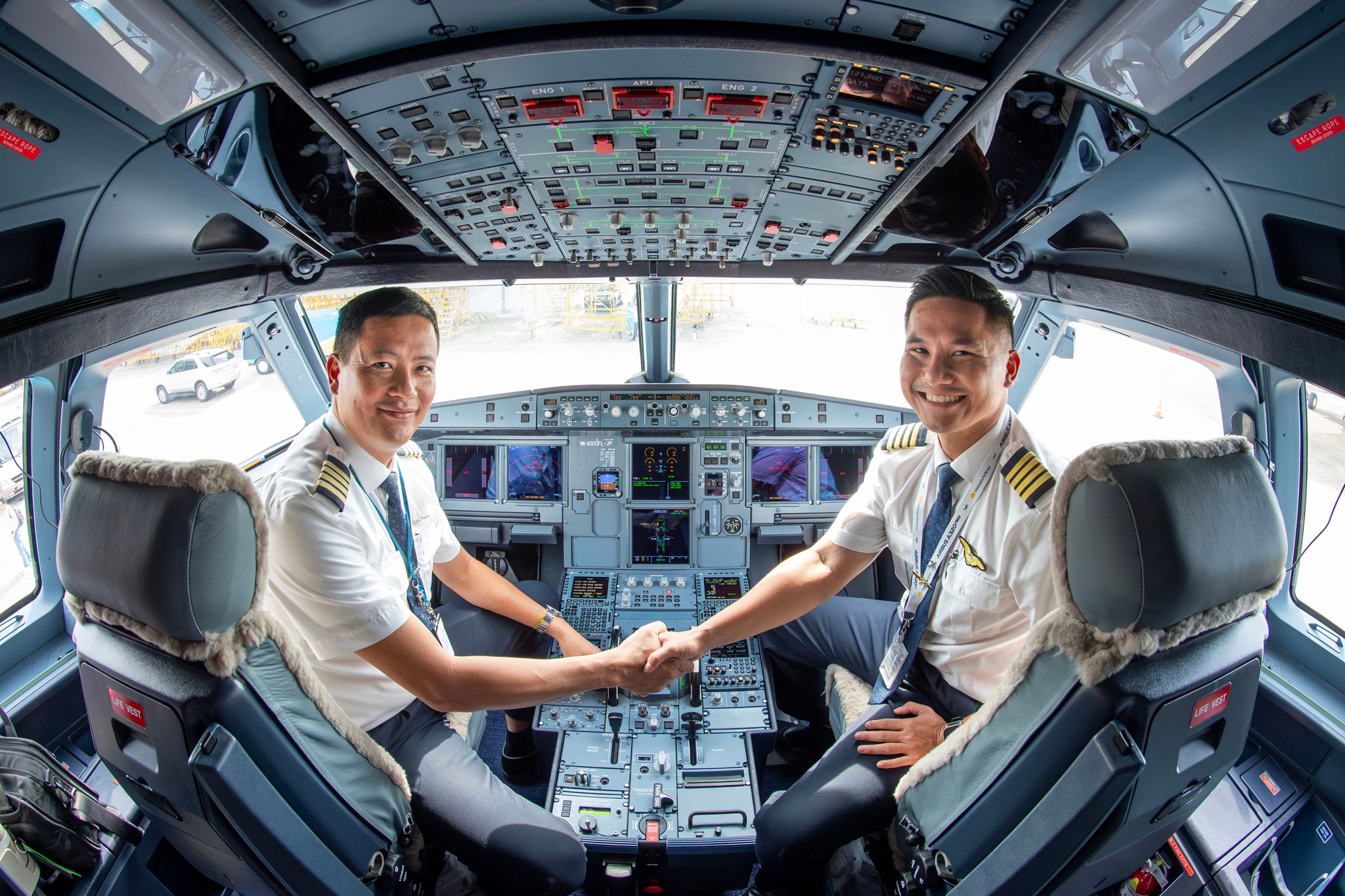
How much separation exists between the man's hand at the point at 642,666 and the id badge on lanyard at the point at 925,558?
730mm

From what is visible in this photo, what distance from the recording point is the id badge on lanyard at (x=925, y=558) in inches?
73.2

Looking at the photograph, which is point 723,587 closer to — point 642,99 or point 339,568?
point 339,568

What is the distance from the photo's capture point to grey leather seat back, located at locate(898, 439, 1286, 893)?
1119mm

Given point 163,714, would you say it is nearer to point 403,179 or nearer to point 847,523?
point 403,179

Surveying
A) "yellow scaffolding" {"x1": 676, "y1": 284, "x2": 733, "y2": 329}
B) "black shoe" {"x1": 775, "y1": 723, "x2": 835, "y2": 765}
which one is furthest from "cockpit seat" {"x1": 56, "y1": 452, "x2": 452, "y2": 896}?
"yellow scaffolding" {"x1": 676, "y1": 284, "x2": 733, "y2": 329}

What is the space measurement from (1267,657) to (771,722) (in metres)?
1.97

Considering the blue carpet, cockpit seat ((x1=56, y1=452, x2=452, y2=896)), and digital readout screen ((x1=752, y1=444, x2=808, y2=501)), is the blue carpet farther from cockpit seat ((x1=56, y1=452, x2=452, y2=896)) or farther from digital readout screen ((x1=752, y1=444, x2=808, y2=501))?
digital readout screen ((x1=752, y1=444, x2=808, y2=501))

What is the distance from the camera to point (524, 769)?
293 centimetres

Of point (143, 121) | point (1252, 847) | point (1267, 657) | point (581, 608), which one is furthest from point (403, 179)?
point (1267, 657)

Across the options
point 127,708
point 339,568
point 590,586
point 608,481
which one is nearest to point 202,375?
point 608,481

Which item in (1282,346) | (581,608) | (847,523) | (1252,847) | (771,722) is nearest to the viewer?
(1282,346)

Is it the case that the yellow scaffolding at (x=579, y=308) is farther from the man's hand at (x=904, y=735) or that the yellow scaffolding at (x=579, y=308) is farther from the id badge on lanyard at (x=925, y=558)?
the man's hand at (x=904, y=735)

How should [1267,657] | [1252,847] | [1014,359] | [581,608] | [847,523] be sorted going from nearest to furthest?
1. [1014,359]
2. [1252,847]
3. [847,523]
4. [1267,657]
5. [581,608]

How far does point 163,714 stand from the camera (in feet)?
4.26
